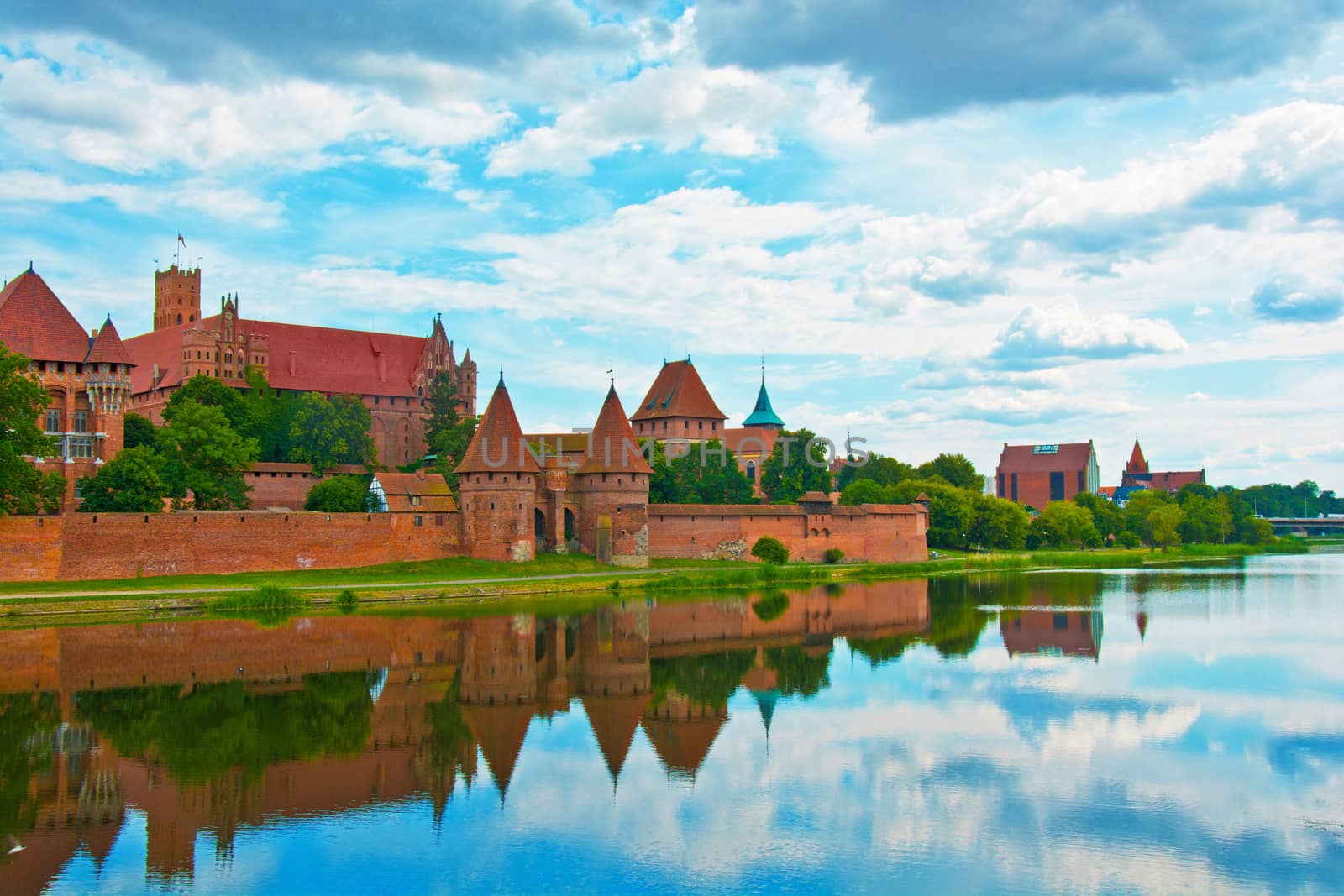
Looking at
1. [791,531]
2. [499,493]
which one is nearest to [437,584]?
[499,493]

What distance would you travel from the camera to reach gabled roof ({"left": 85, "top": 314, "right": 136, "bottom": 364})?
126 ft

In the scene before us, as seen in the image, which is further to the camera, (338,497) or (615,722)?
(338,497)

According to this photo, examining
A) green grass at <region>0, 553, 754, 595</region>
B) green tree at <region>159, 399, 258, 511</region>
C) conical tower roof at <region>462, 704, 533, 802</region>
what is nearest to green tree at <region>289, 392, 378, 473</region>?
green tree at <region>159, 399, 258, 511</region>

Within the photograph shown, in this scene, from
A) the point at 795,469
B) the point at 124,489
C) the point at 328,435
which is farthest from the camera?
the point at 795,469

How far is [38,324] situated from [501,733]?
30150 mm

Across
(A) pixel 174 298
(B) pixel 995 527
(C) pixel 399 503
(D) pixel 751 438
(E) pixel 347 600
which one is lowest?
(E) pixel 347 600

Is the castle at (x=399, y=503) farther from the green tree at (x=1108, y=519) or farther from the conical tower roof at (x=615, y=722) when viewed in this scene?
the green tree at (x=1108, y=519)

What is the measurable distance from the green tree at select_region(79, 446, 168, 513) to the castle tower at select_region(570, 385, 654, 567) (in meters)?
14.8

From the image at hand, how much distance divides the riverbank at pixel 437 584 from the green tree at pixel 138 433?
401 inches

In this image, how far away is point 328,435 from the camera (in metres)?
48.3

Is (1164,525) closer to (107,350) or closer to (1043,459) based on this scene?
(1043,459)

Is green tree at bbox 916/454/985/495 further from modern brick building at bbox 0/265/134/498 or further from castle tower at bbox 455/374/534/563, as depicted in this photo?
modern brick building at bbox 0/265/134/498

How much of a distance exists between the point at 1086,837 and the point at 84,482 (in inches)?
1282

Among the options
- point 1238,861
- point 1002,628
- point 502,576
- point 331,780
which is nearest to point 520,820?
point 331,780
